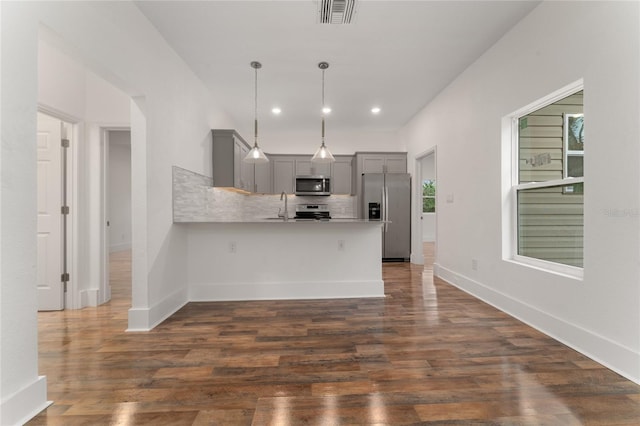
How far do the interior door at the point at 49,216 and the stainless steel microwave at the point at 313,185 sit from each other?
13.1 feet

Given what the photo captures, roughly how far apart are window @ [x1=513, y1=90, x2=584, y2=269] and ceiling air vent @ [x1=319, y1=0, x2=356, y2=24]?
192 centimetres

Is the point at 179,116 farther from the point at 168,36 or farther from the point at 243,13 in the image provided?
the point at 243,13

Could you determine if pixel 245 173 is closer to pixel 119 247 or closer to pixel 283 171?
pixel 283 171

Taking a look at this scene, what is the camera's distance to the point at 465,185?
3.85 meters

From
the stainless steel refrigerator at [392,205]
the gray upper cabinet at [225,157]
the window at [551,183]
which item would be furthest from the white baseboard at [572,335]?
the gray upper cabinet at [225,157]

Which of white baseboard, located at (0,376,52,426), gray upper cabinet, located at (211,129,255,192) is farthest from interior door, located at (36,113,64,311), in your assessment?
white baseboard, located at (0,376,52,426)

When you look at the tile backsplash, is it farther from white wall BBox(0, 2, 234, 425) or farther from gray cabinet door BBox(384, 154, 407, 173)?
gray cabinet door BBox(384, 154, 407, 173)

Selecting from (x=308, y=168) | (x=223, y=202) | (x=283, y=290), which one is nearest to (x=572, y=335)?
(x=283, y=290)

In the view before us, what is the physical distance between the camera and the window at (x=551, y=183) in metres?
2.41

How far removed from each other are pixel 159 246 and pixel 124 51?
1.69 meters

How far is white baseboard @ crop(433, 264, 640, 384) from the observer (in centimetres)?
188

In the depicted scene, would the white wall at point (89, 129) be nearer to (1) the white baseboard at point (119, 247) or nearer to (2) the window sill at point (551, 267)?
(2) the window sill at point (551, 267)

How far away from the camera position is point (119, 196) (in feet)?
27.5

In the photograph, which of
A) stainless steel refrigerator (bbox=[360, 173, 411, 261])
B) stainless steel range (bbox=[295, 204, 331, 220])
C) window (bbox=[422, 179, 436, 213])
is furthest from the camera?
window (bbox=[422, 179, 436, 213])
